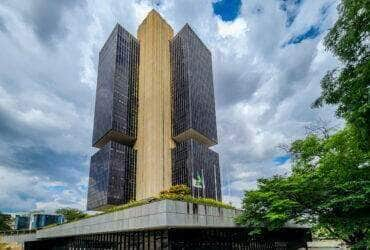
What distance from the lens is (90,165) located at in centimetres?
8569

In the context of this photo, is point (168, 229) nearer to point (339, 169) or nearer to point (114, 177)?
point (339, 169)

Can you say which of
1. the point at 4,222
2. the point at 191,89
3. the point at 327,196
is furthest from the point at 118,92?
the point at 327,196

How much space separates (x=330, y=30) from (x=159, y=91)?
67.5m

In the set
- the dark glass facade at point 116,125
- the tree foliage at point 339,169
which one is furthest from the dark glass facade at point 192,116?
the tree foliage at point 339,169

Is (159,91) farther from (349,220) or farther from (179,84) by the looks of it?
(349,220)

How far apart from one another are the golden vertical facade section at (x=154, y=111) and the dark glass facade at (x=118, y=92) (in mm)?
2338

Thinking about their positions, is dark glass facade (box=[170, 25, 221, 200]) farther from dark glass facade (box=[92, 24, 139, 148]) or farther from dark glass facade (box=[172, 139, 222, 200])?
dark glass facade (box=[92, 24, 139, 148])

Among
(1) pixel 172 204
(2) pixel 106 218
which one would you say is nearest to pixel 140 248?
(2) pixel 106 218

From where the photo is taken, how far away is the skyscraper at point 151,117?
2884 inches

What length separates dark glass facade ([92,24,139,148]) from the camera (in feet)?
255

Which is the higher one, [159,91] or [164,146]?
[159,91]

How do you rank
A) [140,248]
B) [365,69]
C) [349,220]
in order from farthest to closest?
[140,248] < [349,220] < [365,69]

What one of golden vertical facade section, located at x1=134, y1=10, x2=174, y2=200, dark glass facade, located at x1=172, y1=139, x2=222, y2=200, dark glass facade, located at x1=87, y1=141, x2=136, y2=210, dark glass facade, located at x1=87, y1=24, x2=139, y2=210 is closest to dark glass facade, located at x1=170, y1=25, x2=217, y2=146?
golden vertical facade section, located at x1=134, y1=10, x2=174, y2=200

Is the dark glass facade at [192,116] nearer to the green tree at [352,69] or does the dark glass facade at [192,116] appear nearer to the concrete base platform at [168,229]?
the concrete base platform at [168,229]
